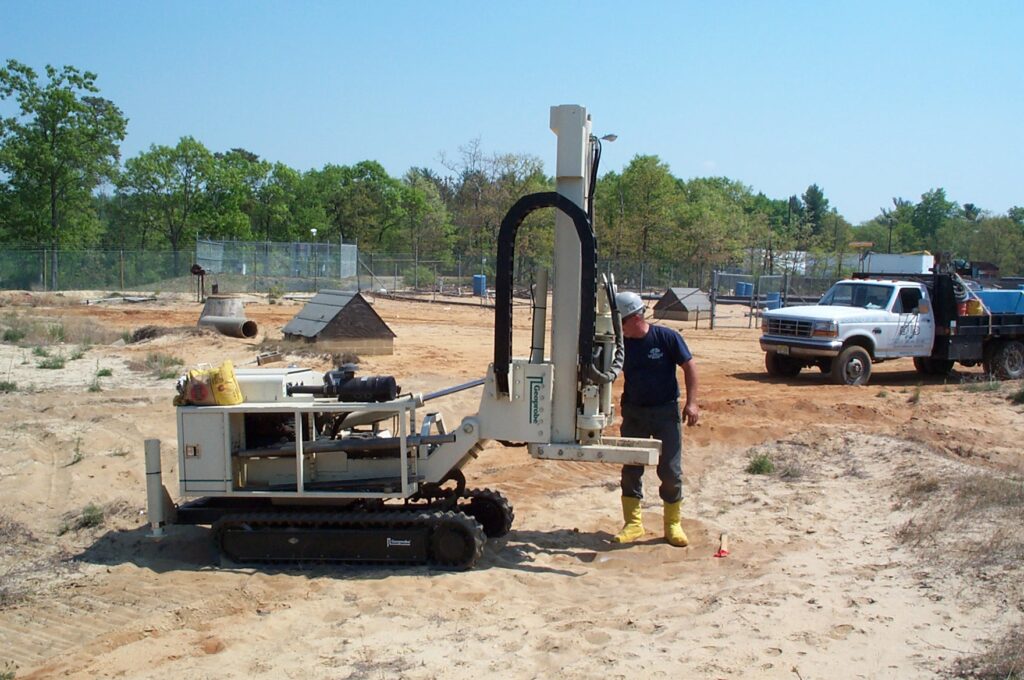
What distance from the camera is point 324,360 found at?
1681 cm

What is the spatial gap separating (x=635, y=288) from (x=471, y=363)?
107ft

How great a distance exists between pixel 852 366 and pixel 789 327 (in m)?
1.32

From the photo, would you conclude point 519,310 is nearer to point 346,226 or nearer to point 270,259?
point 270,259

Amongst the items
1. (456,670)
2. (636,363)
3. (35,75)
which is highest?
(35,75)

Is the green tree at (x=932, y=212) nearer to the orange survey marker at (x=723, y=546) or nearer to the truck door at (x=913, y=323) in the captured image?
the truck door at (x=913, y=323)

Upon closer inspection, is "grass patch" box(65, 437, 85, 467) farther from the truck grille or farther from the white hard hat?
the truck grille

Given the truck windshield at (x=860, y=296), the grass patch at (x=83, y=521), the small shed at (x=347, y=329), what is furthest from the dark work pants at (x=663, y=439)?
the truck windshield at (x=860, y=296)

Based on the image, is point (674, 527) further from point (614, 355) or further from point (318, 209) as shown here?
point (318, 209)

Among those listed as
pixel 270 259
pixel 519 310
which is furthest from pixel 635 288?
pixel 270 259

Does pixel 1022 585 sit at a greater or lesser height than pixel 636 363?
lesser

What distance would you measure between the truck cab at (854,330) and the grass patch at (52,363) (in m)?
12.7

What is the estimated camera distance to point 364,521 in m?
6.91

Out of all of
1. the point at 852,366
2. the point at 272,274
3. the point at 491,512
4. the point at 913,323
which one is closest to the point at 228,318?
the point at 852,366

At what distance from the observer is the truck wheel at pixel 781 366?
18078 millimetres
